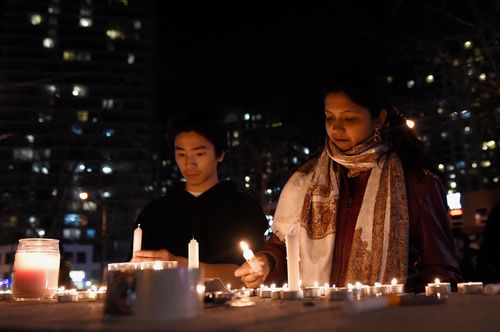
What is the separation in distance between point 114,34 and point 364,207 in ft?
242

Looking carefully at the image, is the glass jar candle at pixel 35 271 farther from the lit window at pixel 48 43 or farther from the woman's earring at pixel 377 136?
the lit window at pixel 48 43

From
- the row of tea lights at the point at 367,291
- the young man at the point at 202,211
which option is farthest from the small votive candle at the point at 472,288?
the young man at the point at 202,211

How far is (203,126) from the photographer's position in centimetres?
343

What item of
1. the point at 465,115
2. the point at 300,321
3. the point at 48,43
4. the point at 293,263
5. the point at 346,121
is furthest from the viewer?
the point at 48,43

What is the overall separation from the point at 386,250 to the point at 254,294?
92cm

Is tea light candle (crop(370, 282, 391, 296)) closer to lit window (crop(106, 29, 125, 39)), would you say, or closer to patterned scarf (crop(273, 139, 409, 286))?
Result: patterned scarf (crop(273, 139, 409, 286))

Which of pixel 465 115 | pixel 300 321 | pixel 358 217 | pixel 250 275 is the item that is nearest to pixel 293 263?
pixel 250 275

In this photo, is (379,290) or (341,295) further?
(379,290)

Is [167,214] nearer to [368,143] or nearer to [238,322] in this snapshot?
[368,143]

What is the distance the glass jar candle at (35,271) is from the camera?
2184 mm

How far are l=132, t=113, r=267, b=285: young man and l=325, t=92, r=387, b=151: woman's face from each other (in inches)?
35.9

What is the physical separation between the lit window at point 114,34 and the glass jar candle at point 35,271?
7284 centimetres

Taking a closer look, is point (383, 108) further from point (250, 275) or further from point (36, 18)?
point (36, 18)

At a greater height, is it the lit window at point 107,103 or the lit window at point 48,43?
the lit window at point 48,43
